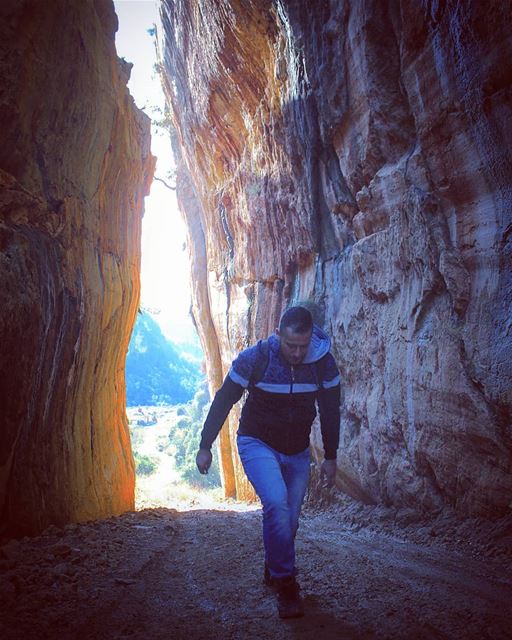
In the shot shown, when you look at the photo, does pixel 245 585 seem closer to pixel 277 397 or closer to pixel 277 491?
pixel 277 491

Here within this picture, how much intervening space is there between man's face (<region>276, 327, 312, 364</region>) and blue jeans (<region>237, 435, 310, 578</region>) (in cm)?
74

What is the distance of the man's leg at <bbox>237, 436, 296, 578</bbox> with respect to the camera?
3174 mm

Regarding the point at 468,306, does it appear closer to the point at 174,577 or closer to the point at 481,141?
the point at 481,141

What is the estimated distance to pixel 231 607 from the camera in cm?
321

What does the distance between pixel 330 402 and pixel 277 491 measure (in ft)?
3.06

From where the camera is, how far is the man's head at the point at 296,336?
3.64m

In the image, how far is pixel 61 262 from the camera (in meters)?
6.45

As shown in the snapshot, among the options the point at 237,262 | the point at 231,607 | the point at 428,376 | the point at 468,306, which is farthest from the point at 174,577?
the point at 237,262

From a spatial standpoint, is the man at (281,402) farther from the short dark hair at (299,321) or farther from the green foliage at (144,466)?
the green foliage at (144,466)

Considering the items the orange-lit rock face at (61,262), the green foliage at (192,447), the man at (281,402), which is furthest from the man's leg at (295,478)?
the green foliage at (192,447)

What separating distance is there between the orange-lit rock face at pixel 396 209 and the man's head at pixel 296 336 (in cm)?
221

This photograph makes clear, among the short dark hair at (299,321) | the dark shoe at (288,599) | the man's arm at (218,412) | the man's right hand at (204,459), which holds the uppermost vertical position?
the short dark hair at (299,321)

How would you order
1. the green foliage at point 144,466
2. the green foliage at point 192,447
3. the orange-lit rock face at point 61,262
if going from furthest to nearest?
the green foliage at point 144,466, the green foliage at point 192,447, the orange-lit rock face at point 61,262

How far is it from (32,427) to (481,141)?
20.7ft
